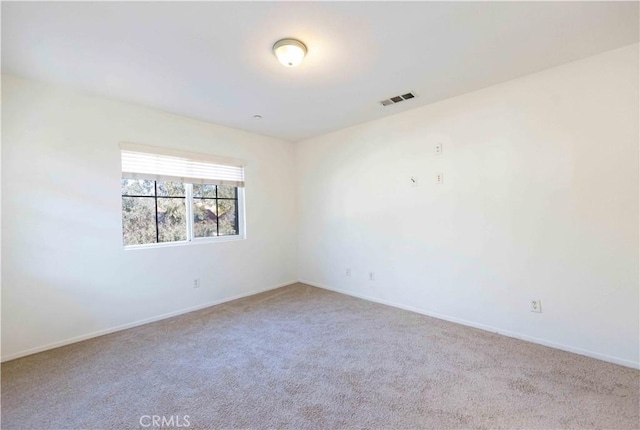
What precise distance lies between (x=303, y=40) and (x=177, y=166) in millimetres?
2281

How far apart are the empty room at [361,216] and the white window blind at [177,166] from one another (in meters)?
0.03

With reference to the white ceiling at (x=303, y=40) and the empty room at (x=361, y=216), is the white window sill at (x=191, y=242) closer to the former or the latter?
the empty room at (x=361, y=216)

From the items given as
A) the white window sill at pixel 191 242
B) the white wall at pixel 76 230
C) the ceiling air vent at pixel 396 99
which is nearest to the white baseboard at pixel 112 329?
the white wall at pixel 76 230

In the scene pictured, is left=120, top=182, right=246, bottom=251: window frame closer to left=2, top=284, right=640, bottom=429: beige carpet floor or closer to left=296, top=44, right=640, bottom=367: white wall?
left=2, top=284, right=640, bottom=429: beige carpet floor

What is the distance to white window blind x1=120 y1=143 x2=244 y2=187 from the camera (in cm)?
309

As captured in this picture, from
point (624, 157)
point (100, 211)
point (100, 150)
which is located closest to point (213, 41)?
point (100, 150)

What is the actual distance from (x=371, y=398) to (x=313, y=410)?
393 millimetres

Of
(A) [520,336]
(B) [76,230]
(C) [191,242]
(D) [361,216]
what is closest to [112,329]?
(B) [76,230]

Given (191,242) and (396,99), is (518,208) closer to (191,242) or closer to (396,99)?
(396,99)

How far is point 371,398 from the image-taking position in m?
1.86

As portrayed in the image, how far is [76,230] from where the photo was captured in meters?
2.73

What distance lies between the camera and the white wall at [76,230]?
2.44 metres

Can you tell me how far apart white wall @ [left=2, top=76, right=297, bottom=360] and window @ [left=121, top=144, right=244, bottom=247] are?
0.14m

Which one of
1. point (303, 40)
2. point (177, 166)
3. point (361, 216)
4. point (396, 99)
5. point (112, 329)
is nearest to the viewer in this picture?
point (303, 40)
